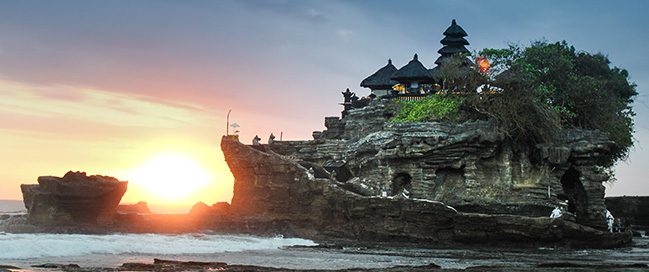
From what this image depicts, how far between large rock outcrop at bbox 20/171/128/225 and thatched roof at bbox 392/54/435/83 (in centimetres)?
2160

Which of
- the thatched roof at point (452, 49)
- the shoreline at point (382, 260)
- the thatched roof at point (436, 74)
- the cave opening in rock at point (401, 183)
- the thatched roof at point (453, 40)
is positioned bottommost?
the shoreline at point (382, 260)

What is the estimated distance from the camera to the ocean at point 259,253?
3023 cm

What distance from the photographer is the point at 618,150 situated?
56.2 metres

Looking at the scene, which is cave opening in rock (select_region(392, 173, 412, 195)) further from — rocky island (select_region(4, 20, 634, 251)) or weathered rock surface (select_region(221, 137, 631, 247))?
weathered rock surface (select_region(221, 137, 631, 247))

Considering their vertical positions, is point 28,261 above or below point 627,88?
below

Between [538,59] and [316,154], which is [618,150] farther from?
[316,154]

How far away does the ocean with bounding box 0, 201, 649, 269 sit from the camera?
99.2ft

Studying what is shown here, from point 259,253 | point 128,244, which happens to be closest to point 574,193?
point 259,253

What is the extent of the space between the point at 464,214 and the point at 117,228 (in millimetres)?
20909

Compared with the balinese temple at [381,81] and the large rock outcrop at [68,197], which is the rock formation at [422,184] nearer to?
the large rock outcrop at [68,197]

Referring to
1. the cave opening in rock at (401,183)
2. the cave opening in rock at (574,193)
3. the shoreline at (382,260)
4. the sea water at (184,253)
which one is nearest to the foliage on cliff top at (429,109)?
the cave opening in rock at (401,183)

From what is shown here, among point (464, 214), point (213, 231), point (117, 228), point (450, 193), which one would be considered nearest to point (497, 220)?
point (464, 214)

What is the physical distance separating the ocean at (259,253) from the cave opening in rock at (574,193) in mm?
5800

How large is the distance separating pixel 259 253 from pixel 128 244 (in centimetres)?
626
